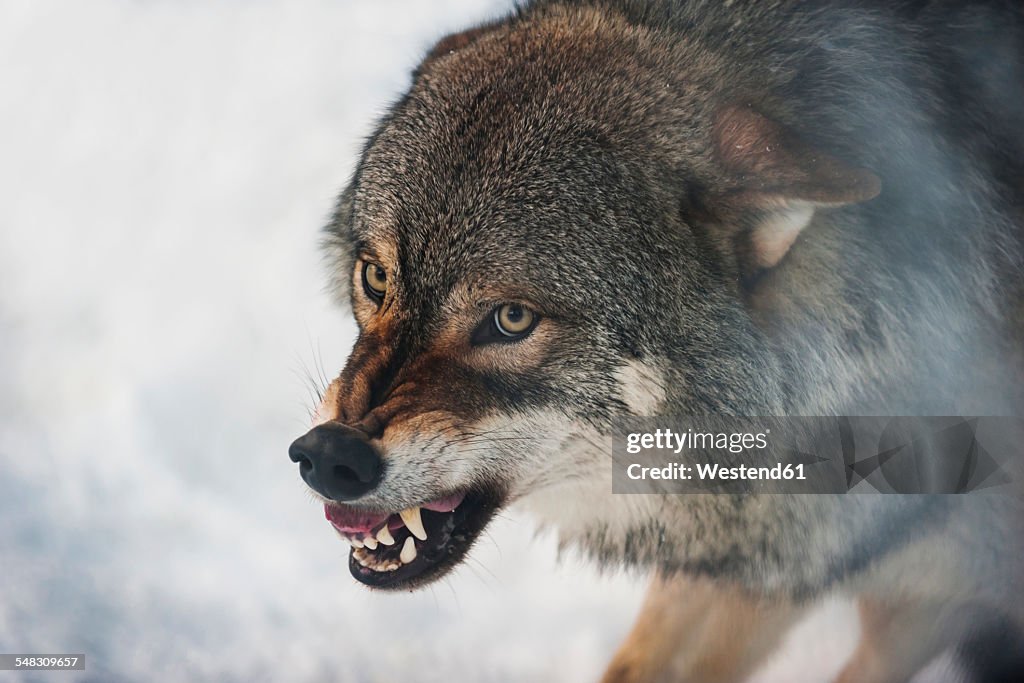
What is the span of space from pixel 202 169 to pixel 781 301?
138 cm

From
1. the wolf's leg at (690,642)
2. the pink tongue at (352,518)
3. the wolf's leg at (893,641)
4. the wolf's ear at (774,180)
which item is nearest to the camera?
the wolf's ear at (774,180)

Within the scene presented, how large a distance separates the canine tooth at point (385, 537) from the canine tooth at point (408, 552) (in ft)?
0.08

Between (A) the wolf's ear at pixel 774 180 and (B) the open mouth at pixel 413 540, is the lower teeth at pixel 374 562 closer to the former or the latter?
(B) the open mouth at pixel 413 540

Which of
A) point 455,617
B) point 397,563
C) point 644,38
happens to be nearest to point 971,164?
point 644,38

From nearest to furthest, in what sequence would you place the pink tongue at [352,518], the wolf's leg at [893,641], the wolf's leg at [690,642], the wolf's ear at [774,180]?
1. the wolf's ear at [774,180]
2. the pink tongue at [352,518]
3. the wolf's leg at [893,641]
4. the wolf's leg at [690,642]

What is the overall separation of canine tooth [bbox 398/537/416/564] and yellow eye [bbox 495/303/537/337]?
41 cm

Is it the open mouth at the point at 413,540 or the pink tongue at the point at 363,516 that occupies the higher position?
the pink tongue at the point at 363,516

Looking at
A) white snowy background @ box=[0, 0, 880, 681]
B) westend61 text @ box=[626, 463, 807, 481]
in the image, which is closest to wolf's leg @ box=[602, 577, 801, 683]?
white snowy background @ box=[0, 0, 880, 681]

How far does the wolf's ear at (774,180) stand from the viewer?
123cm

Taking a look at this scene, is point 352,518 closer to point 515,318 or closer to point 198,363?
point 515,318

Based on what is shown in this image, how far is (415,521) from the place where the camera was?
145cm

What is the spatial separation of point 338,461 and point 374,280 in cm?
35

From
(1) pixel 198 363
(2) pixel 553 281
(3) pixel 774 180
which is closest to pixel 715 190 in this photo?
(3) pixel 774 180

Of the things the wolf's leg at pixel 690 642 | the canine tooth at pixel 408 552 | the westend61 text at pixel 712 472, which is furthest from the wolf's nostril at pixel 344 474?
the wolf's leg at pixel 690 642
